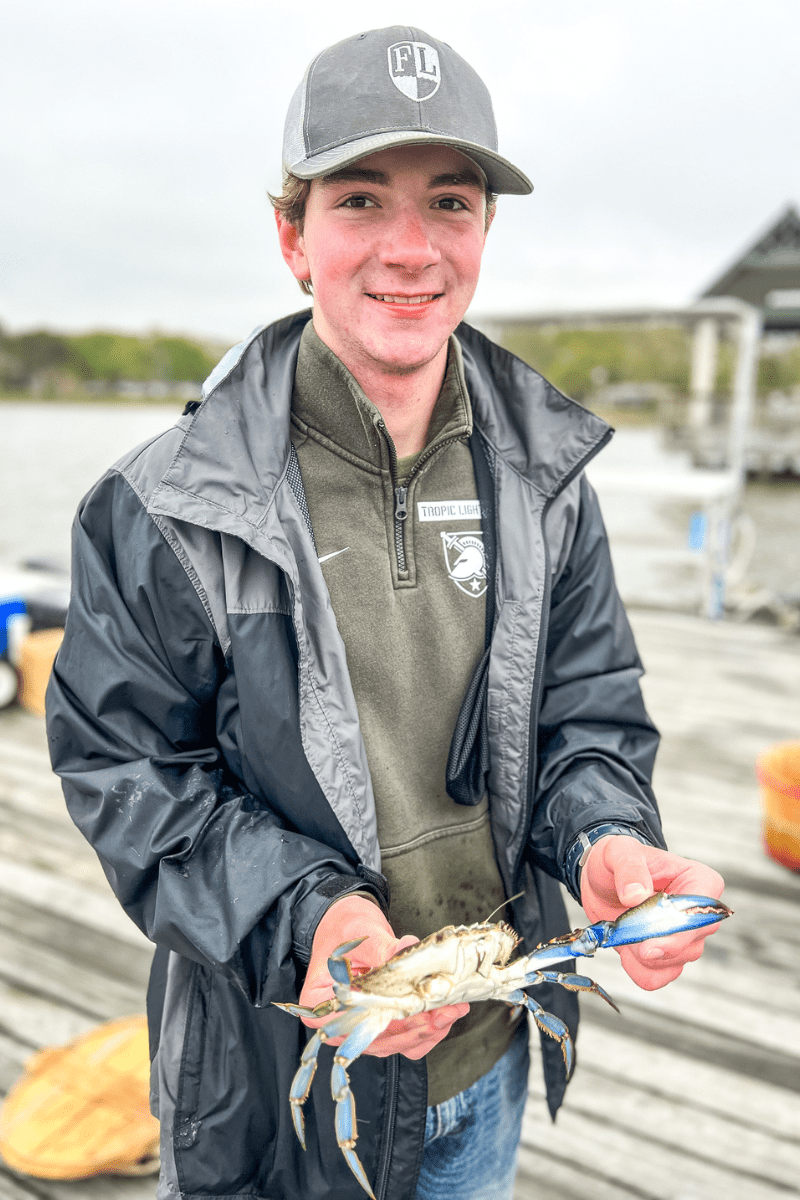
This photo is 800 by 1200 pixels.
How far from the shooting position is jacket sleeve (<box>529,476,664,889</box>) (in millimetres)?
1700

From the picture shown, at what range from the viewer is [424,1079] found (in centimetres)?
153

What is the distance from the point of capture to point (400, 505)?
1622mm

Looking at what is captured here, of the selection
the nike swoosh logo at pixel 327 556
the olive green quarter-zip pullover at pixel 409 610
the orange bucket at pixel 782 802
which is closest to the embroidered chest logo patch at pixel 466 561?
the olive green quarter-zip pullover at pixel 409 610

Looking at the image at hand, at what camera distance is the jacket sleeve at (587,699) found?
5.58 feet

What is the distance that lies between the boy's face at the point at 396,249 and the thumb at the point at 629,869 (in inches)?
37.0

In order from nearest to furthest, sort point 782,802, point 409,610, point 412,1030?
1. point 412,1030
2. point 409,610
3. point 782,802

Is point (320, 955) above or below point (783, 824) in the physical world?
above

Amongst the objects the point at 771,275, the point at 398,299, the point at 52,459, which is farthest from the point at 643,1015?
the point at 52,459

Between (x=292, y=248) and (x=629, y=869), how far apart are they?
1.32 m

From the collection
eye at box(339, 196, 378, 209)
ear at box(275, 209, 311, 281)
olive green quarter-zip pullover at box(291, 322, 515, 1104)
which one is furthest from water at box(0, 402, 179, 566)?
eye at box(339, 196, 378, 209)

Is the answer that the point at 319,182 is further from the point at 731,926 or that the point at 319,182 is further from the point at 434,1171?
the point at 731,926

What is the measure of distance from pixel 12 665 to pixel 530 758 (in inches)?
201

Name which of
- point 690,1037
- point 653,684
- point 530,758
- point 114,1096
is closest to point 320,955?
point 530,758

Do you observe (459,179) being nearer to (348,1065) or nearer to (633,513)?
(348,1065)
